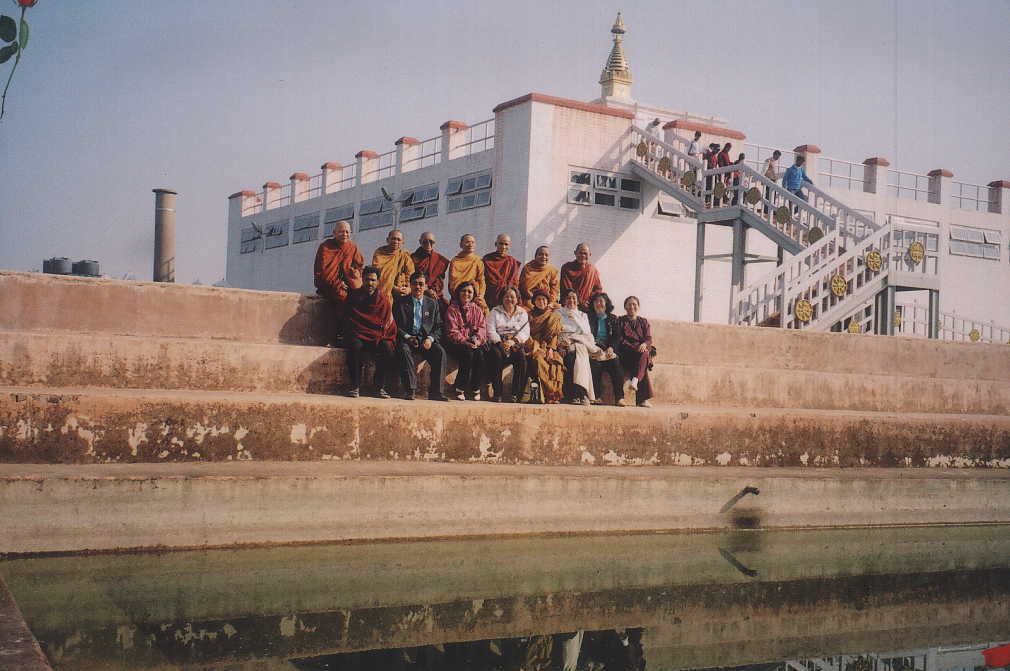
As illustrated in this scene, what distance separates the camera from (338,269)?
902 cm

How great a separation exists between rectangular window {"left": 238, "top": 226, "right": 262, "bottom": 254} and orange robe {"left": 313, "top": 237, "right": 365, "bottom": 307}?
28.3 meters

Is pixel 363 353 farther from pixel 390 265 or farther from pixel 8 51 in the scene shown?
pixel 8 51

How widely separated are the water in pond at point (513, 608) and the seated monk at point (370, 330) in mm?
1774

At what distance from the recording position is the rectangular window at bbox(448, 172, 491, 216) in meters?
23.3

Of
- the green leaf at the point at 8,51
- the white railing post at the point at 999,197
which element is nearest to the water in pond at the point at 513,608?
the green leaf at the point at 8,51

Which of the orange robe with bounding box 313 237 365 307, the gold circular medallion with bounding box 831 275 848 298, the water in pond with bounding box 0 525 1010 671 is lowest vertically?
the water in pond with bounding box 0 525 1010 671

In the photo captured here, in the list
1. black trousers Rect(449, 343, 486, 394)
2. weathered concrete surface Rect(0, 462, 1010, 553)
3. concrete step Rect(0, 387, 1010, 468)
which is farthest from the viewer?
black trousers Rect(449, 343, 486, 394)

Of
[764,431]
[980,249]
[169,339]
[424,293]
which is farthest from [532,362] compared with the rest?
[980,249]

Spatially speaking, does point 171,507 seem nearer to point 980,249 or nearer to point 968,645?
point 968,645

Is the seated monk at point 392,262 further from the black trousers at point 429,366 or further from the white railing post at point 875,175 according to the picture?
the white railing post at point 875,175

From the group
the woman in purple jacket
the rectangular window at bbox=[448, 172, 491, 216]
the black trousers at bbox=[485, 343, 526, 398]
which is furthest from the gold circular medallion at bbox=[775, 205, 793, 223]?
the black trousers at bbox=[485, 343, 526, 398]

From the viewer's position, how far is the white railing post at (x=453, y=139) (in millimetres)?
25500

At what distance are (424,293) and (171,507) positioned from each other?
3.52 meters

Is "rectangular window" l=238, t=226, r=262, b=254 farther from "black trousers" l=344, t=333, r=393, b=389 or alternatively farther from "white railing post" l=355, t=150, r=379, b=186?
"black trousers" l=344, t=333, r=393, b=389
